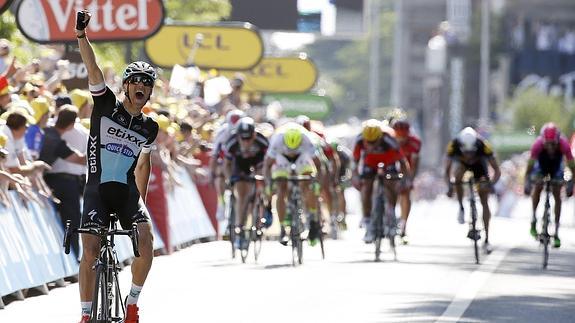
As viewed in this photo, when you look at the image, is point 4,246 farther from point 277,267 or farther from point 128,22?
point 128,22

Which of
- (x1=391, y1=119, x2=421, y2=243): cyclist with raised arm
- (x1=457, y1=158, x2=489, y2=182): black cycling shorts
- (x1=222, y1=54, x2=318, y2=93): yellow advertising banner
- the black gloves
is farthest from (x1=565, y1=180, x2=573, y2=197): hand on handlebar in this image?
(x1=222, y1=54, x2=318, y2=93): yellow advertising banner

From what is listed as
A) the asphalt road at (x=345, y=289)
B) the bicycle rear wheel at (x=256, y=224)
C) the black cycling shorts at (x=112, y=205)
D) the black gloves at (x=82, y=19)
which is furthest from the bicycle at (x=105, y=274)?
the bicycle rear wheel at (x=256, y=224)

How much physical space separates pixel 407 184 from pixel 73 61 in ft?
16.3

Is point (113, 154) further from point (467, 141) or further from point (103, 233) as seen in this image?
point (467, 141)

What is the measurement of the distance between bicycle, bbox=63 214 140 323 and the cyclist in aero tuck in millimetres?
95

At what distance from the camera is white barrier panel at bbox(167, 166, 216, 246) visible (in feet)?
85.9

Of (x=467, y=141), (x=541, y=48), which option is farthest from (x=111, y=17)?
(x=541, y=48)

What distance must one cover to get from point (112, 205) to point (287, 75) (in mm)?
38634

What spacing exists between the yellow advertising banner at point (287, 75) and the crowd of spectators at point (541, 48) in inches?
3701

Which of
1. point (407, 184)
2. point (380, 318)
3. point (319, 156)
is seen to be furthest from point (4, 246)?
point (407, 184)

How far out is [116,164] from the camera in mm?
13227

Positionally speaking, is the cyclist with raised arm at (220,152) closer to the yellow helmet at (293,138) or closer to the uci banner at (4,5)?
the yellow helmet at (293,138)

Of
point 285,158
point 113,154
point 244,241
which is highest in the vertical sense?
point 113,154

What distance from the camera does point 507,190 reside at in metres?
55.7
